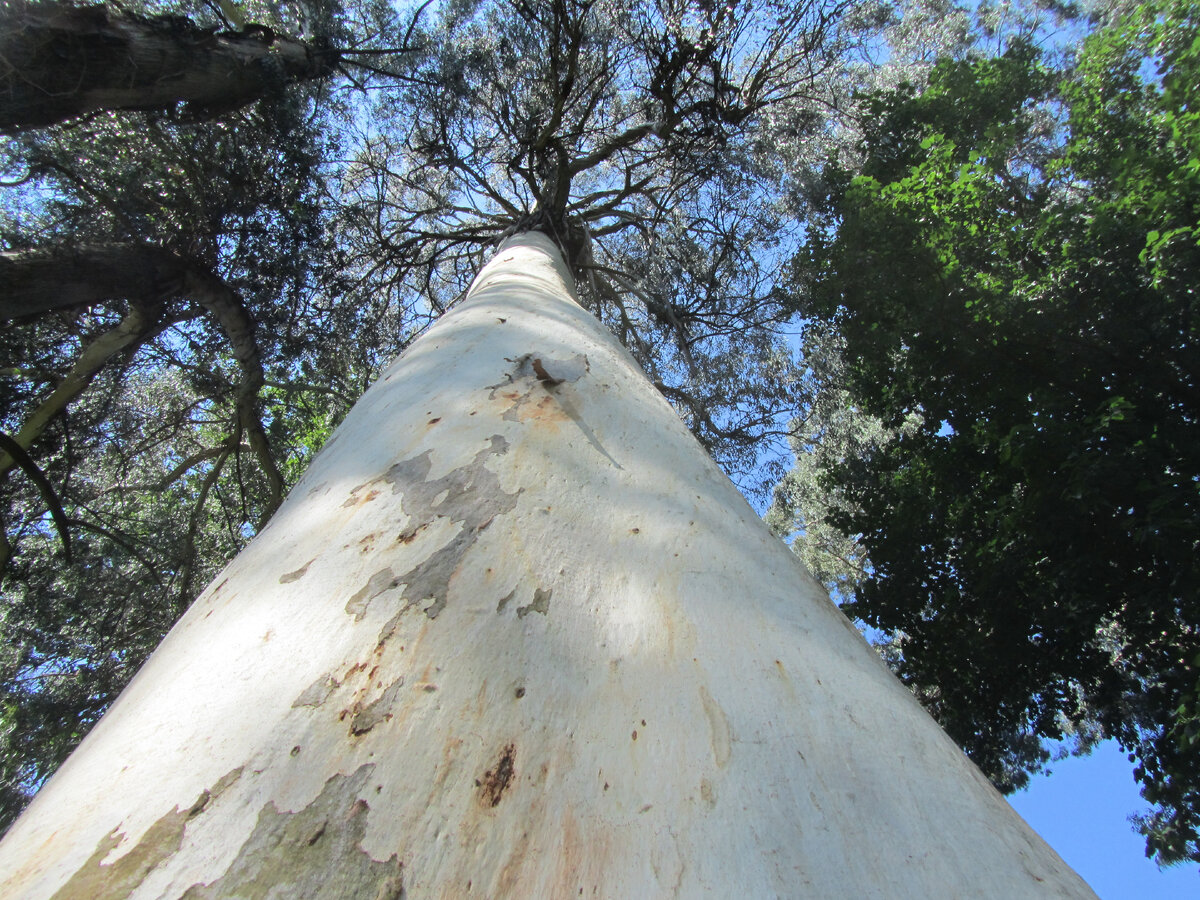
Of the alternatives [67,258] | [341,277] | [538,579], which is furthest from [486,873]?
[341,277]

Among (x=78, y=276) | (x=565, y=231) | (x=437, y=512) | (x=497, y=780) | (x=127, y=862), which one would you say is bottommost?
(x=127, y=862)

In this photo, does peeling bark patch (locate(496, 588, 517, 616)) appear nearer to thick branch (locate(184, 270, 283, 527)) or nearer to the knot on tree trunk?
the knot on tree trunk

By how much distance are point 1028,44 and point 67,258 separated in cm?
739

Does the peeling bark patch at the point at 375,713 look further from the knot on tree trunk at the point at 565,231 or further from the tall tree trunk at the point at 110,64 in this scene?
the knot on tree trunk at the point at 565,231

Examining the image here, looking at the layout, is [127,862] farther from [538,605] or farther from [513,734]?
[538,605]

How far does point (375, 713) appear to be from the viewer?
1.90 feet

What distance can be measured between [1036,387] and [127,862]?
5.04m

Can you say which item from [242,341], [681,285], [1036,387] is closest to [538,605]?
[242,341]

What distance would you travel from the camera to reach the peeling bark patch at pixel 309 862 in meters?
0.44

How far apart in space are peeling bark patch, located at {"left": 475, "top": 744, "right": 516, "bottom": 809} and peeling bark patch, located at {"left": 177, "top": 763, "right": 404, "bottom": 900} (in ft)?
0.27

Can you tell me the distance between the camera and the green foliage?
140 inches

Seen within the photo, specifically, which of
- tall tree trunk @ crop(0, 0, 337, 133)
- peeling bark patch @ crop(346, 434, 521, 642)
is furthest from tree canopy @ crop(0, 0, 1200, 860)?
peeling bark patch @ crop(346, 434, 521, 642)

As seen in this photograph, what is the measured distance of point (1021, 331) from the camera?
413 cm

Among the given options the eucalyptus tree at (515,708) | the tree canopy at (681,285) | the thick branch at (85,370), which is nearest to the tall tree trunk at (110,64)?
the tree canopy at (681,285)
